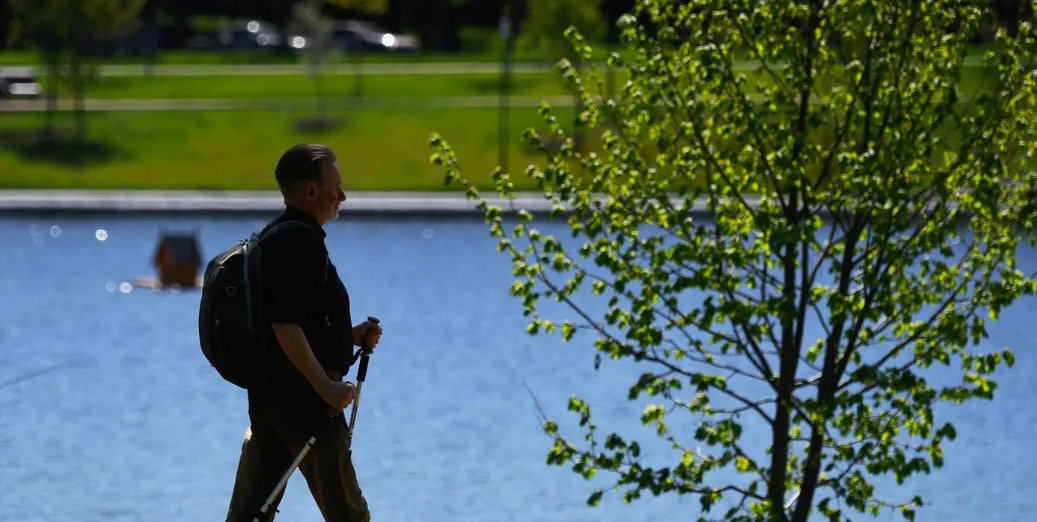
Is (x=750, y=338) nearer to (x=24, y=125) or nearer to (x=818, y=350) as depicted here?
(x=818, y=350)

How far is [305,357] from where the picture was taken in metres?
4.86

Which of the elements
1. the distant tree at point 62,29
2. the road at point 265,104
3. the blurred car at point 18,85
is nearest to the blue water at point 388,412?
the distant tree at point 62,29

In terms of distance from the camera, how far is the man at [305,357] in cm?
487

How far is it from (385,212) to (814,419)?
17569 mm

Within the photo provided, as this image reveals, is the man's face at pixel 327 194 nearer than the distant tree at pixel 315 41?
Yes

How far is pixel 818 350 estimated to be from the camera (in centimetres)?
694

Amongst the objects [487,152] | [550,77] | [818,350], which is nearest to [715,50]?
[818,350]

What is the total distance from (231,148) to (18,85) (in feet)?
36.2

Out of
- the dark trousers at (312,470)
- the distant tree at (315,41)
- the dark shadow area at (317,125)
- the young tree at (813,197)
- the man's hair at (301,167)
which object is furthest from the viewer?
the distant tree at (315,41)

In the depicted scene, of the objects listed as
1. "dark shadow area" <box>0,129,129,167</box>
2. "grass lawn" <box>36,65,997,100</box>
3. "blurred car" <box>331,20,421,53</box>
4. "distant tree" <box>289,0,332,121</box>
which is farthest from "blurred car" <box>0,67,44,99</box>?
A: "blurred car" <box>331,20,421,53</box>

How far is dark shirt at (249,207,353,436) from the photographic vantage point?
4.86 meters

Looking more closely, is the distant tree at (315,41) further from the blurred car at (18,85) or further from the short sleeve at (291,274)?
the short sleeve at (291,274)

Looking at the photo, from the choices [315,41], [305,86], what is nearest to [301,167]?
[315,41]

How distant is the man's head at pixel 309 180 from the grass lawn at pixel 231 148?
2295 centimetres
